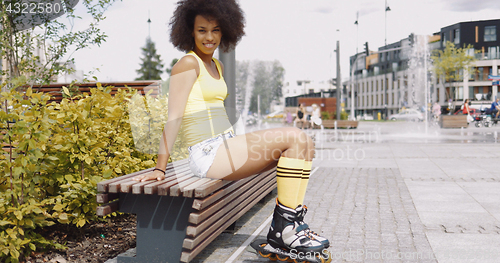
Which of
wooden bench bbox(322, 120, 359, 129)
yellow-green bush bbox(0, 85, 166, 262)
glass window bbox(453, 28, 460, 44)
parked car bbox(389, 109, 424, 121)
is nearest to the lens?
yellow-green bush bbox(0, 85, 166, 262)

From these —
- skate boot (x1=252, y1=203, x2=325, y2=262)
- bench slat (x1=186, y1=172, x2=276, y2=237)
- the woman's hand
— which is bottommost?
skate boot (x1=252, y1=203, x2=325, y2=262)

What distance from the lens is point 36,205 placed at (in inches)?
124

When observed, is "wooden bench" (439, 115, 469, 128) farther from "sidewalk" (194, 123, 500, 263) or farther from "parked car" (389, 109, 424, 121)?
"sidewalk" (194, 123, 500, 263)

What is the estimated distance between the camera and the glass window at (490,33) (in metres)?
63.2

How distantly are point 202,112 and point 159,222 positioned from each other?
0.85m

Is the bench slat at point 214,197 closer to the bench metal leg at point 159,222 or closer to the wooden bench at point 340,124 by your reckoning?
the bench metal leg at point 159,222

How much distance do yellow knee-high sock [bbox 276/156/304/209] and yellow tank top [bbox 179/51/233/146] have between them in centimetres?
57

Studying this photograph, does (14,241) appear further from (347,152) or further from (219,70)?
(347,152)

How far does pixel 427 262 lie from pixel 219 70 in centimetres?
219

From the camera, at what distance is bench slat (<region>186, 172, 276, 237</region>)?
113 inches

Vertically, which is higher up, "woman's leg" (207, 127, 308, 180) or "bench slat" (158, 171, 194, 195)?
"woman's leg" (207, 127, 308, 180)

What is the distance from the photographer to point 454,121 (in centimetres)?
2792

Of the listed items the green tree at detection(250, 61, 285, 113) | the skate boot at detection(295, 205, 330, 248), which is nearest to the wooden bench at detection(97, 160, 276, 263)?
the skate boot at detection(295, 205, 330, 248)

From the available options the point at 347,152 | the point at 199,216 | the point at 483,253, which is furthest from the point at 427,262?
the point at 347,152
